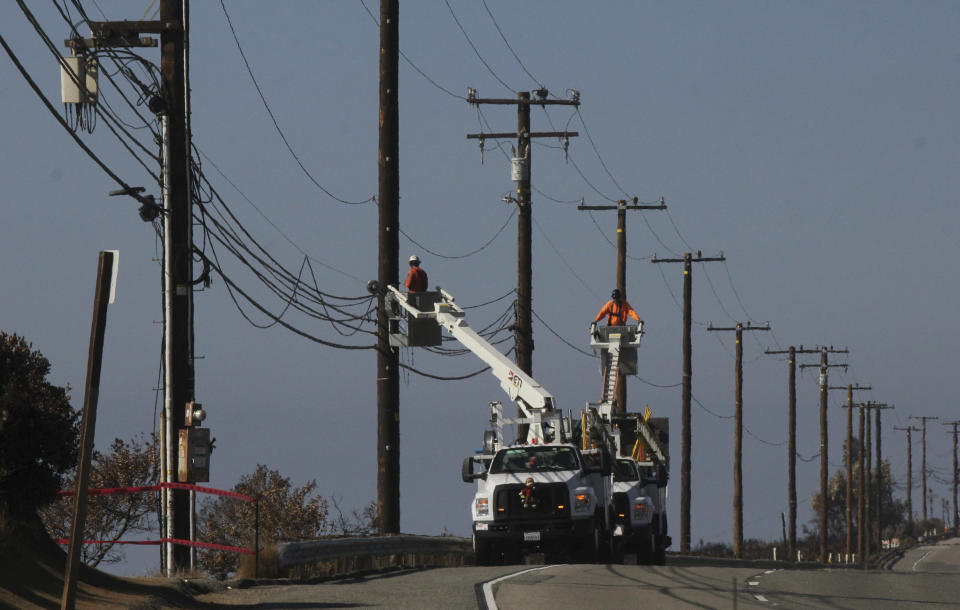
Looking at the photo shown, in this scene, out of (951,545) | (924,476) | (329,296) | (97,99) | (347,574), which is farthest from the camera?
(924,476)

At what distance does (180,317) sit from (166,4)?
461 centimetres

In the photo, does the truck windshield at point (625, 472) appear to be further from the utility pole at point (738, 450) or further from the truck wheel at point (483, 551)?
the utility pole at point (738, 450)

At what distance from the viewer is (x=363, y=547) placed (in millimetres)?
24328

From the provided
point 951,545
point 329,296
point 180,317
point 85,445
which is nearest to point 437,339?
point 329,296

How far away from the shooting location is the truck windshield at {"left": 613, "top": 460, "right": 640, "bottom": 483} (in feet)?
109

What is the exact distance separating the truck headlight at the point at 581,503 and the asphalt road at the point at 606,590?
9.35 ft

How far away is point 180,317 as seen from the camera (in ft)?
72.4

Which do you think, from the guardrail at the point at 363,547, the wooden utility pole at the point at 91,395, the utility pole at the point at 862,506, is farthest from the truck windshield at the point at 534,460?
the utility pole at the point at 862,506

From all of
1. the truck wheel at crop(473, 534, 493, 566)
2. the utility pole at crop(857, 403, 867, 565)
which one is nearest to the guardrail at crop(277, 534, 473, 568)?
the truck wheel at crop(473, 534, 493, 566)

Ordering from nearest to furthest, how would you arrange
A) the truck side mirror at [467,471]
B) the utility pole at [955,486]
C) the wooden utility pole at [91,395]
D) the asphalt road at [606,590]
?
the wooden utility pole at [91,395]
the asphalt road at [606,590]
the truck side mirror at [467,471]
the utility pole at [955,486]

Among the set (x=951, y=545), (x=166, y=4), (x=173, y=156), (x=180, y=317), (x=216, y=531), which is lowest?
(x=951, y=545)

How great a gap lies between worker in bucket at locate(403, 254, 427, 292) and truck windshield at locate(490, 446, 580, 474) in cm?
453

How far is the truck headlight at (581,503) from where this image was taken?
27922 mm

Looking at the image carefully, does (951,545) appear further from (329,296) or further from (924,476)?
(329,296)
